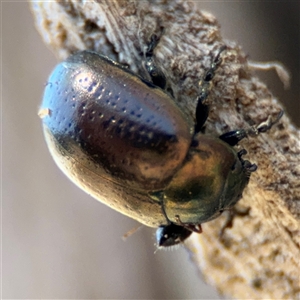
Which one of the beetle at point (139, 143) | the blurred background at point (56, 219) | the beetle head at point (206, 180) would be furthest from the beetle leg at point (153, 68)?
the blurred background at point (56, 219)

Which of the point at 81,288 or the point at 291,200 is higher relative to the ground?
the point at 291,200

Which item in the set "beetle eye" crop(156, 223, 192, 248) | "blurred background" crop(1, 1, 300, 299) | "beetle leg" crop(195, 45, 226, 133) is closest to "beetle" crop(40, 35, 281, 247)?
"beetle leg" crop(195, 45, 226, 133)

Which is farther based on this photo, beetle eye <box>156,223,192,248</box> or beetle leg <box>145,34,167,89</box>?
beetle eye <box>156,223,192,248</box>

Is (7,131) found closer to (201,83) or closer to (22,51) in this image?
(22,51)

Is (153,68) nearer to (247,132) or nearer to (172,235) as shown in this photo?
(247,132)

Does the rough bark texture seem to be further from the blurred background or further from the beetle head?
the blurred background

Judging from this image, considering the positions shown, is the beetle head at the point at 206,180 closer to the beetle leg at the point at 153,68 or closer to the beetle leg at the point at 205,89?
the beetle leg at the point at 205,89

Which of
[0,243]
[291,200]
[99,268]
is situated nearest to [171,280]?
[99,268]
